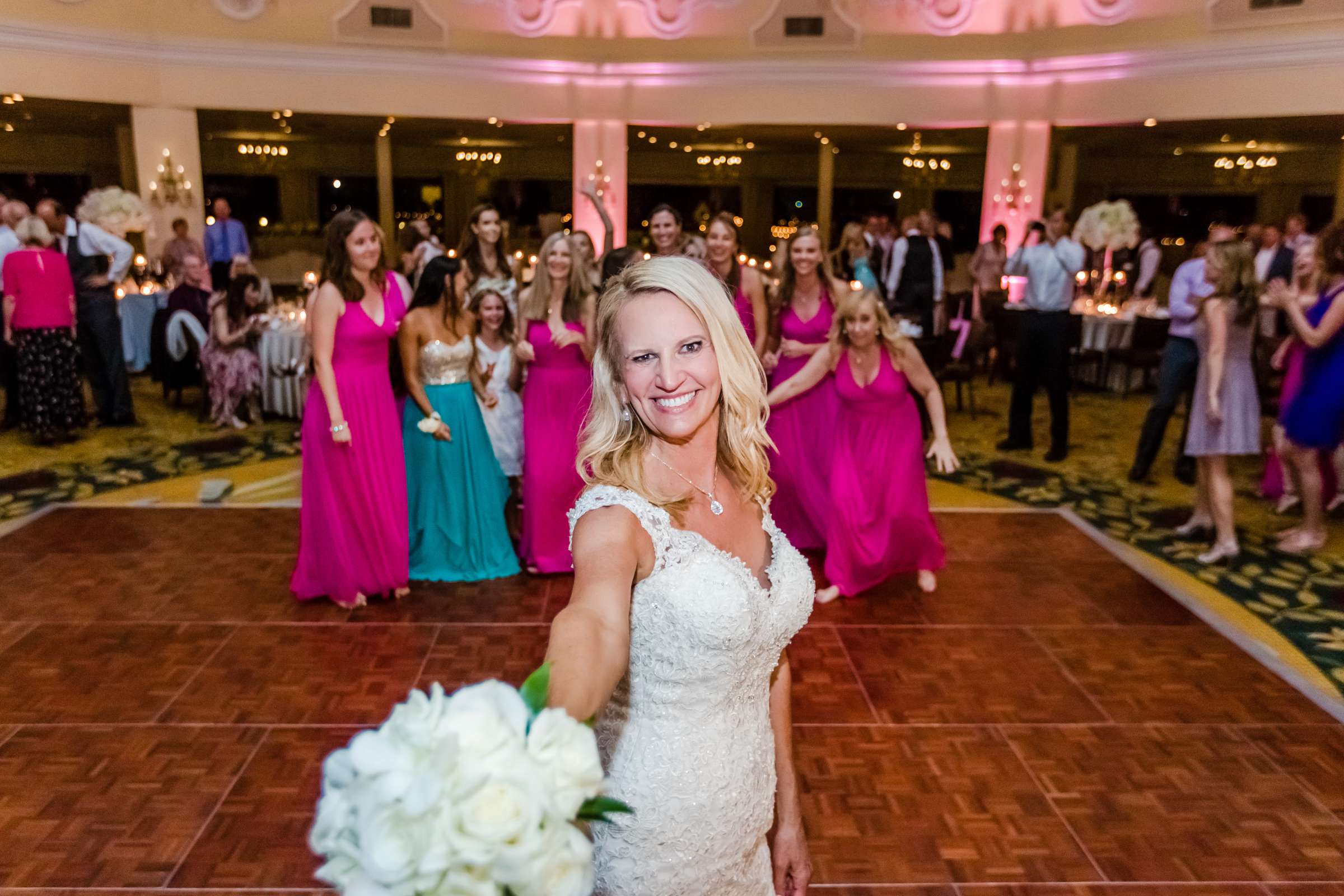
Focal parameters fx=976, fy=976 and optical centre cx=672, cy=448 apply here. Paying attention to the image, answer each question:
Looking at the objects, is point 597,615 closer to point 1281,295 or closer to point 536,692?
point 536,692

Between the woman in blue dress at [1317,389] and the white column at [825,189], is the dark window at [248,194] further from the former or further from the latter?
the woman in blue dress at [1317,389]

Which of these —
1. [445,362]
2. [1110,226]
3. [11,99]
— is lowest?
[445,362]

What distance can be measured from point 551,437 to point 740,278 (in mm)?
1382

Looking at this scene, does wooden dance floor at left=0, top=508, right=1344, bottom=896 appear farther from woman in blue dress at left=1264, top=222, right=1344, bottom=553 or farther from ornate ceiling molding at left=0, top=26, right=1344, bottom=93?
ornate ceiling molding at left=0, top=26, right=1344, bottom=93

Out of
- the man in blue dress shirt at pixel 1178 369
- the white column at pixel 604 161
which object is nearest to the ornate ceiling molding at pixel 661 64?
the white column at pixel 604 161

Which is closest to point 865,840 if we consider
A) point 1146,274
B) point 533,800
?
point 533,800

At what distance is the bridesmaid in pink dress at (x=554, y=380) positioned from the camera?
4.62 m

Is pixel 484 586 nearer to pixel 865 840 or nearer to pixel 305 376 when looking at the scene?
pixel 865 840

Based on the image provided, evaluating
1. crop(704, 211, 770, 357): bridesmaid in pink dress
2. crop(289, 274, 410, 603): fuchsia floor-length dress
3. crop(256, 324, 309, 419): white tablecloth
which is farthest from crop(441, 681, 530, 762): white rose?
crop(256, 324, 309, 419): white tablecloth

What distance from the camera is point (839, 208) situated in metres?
21.9

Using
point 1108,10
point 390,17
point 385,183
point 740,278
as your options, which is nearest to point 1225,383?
point 740,278

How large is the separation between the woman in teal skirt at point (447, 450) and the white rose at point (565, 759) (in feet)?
12.2

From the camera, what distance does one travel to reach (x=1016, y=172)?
12.9 meters

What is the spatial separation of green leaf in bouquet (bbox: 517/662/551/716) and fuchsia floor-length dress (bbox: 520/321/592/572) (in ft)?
12.3
